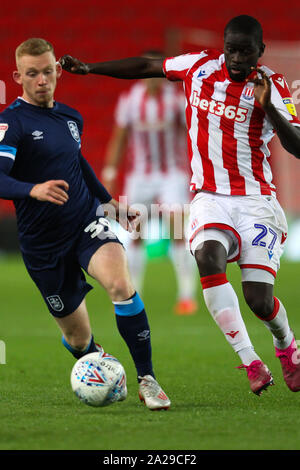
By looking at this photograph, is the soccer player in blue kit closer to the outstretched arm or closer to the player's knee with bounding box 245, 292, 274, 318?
the outstretched arm

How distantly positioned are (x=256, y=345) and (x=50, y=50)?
3.48 m

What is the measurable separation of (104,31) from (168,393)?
47.4 feet

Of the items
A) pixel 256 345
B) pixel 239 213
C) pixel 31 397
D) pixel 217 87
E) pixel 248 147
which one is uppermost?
pixel 217 87

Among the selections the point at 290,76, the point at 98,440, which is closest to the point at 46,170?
the point at 98,440

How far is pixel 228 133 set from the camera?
5062 mm

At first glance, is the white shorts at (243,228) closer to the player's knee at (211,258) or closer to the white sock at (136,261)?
the player's knee at (211,258)

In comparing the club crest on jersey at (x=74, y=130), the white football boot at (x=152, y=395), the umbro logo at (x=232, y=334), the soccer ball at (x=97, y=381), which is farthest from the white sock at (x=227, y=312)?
the club crest on jersey at (x=74, y=130)

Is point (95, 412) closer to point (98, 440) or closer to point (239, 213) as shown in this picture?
point (98, 440)

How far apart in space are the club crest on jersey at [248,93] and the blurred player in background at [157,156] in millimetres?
4658

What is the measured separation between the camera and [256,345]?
7355 millimetres

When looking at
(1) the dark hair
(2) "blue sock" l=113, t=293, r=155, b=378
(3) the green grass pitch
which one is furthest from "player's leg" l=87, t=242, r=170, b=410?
(1) the dark hair

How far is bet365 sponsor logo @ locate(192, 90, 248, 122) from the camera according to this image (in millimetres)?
5016

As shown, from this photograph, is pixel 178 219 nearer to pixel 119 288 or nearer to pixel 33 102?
pixel 33 102

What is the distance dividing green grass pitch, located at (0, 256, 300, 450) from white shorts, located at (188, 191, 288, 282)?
780 millimetres
